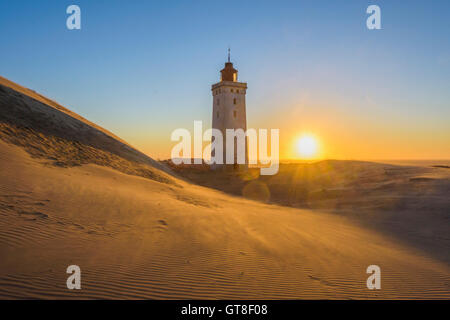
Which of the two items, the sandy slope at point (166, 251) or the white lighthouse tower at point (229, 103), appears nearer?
the sandy slope at point (166, 251)

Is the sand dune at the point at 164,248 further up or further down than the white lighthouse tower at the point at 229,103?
further down

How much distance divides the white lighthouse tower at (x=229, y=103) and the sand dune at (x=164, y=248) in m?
23.3

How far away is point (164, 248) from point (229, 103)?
29.8 metres

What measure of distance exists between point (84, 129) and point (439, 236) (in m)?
19.8

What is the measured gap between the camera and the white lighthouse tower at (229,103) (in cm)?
3522

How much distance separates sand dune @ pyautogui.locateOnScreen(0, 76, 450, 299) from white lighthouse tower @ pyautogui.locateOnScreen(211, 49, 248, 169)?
23289mm

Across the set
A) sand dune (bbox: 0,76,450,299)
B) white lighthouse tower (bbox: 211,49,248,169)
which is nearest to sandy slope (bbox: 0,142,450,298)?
sand dune (bbox: 0,76,450,299)

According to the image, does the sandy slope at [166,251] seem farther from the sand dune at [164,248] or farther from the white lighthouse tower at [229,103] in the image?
the white lighthouse tower at [229,103]

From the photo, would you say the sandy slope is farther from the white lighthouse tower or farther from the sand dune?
the white lighthouse tower

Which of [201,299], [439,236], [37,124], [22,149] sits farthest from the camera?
A: [37,124]

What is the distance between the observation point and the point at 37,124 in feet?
51.1

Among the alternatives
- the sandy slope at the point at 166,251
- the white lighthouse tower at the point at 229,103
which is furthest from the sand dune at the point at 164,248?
the white lighthouse tower at the point at 229,103
